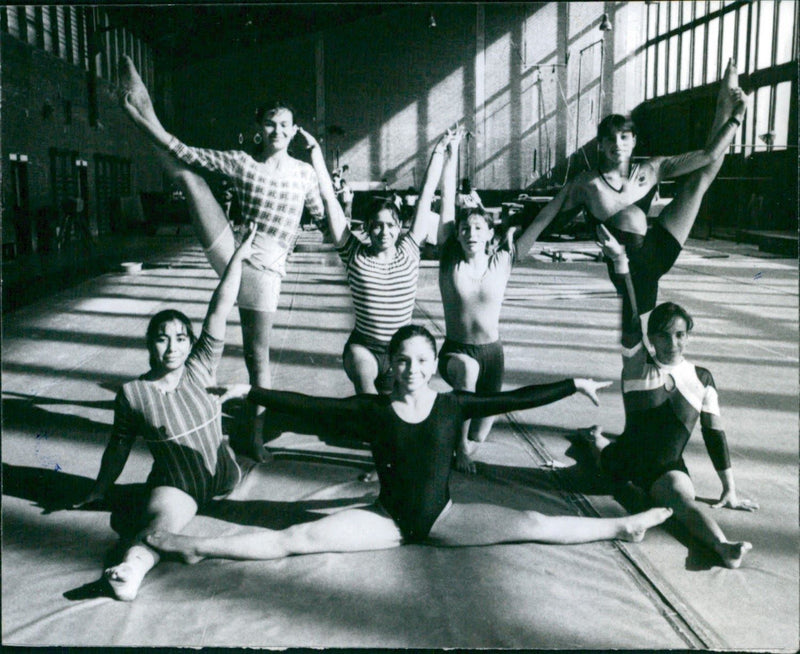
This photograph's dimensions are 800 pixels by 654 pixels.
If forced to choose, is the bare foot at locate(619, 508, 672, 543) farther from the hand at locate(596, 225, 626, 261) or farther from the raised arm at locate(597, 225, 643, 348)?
the hand at locate(596, 225, 626, 261)

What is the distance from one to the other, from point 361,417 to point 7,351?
514cm

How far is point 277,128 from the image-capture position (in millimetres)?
3900

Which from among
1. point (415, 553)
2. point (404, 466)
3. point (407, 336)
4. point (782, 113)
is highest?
point (782, 113)

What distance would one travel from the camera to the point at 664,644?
265cm

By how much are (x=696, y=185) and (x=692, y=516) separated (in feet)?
5.55

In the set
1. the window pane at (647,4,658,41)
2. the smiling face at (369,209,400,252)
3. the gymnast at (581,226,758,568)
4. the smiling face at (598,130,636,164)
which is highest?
the window pane at (647,4,658,41)

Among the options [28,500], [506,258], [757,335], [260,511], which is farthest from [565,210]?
[757,335]

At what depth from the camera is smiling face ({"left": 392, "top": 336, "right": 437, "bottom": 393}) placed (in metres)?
3.10

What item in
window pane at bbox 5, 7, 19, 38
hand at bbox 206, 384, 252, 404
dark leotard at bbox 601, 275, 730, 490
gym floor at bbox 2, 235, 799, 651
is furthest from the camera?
window pane at bbox 5, 7, 19, 38

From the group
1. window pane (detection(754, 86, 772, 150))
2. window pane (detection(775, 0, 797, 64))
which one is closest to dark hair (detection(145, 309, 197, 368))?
window pane (detection(775, 0, 797, 64))

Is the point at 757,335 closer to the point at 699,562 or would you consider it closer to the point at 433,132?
the point at 433,132

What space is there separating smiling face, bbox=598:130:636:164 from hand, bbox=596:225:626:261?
1.26ft

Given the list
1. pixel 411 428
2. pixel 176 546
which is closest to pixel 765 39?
pixel 411 428

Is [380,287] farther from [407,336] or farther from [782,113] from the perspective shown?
[782,113]
